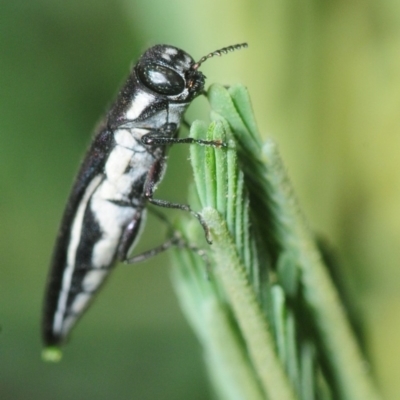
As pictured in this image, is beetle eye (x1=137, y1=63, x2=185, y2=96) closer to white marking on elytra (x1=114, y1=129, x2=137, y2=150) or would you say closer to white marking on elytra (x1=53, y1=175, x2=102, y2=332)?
white marking on elytra (x1=114, y1=129, x2=137, y2=150)

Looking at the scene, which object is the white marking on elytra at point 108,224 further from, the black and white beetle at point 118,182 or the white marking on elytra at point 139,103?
the white marking on elytra at point 139,103

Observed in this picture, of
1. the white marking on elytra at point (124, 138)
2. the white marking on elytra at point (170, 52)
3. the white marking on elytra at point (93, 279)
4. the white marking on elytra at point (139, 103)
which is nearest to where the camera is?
the white marking on elytra at point (170, 52)

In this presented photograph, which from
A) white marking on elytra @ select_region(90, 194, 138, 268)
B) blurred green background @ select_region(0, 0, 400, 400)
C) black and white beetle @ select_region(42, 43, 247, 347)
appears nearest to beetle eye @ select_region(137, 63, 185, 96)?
black and white beetle @ select_region(42, 43, 247, 347)

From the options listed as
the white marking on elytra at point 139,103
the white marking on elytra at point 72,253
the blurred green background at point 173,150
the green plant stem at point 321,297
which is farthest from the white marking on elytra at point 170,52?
the green plant stem at point 321,297

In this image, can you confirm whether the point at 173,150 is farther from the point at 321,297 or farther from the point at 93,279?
the point at 321,297

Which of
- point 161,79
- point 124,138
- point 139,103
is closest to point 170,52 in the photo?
point 161,79

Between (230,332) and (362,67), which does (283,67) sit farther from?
(230,332)

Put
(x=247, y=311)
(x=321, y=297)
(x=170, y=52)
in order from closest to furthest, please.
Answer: (x=247, y=311) < (x=321, y=297) < (x=170, y=52)
